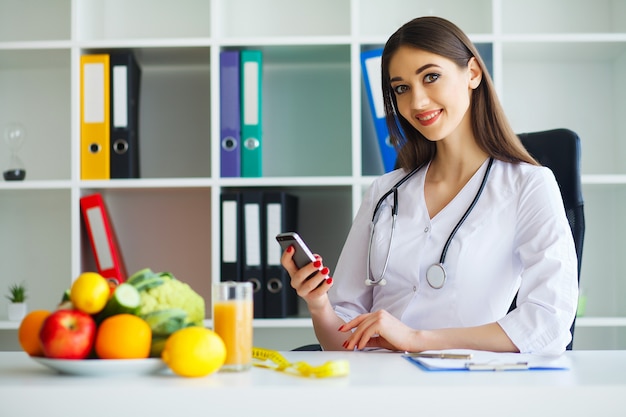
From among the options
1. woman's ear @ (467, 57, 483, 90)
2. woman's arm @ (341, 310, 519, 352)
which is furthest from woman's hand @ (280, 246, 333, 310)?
woman's ear @ (467, 57, 483, 90)

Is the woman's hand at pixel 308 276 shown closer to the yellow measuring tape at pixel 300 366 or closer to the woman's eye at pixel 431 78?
the yellow measuring tape at pixel 300 366

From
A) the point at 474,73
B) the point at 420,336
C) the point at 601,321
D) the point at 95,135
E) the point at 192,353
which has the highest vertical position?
the point at 474,73

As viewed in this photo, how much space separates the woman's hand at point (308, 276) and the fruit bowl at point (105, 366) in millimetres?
514

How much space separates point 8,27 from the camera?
2.82 metres

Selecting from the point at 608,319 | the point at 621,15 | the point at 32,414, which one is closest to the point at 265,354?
the point at 32,414

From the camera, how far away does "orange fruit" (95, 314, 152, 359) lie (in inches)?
34.1

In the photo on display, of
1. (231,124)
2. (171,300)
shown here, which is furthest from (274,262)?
(171,300)

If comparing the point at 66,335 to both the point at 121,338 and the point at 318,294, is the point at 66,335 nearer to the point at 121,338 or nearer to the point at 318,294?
the point at 121,338

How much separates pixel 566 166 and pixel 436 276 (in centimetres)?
42

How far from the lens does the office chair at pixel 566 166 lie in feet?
5.42

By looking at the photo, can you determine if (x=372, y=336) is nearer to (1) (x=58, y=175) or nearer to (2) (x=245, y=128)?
(2) (x=245, y=128)

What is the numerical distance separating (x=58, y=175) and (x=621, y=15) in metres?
2.14

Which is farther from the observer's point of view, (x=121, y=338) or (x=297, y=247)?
(x=297, y=247)

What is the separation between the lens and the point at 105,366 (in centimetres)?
85
